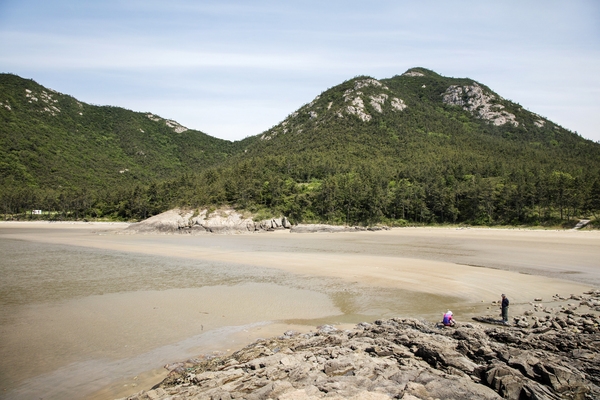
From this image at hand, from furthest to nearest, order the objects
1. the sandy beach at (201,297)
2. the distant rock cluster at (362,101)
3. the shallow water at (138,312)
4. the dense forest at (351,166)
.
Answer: the distant rock cluster at (362,101) → the dense forest at (351,166) → the sandy beach at (201,297) → the shallow water at (138,312)

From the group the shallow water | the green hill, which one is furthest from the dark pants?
the green hill

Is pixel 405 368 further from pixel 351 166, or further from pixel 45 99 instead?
pixel 45 99

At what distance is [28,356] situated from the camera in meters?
10.8

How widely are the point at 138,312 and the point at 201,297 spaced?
338 cm

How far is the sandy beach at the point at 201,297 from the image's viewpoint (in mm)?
10602

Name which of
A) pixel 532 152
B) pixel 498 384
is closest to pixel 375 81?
pixel 532 152

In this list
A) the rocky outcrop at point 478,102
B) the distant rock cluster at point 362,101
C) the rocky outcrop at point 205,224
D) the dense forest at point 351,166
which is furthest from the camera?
the rocky outcrop at point 478,102

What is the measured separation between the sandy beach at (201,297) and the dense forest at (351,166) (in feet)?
119

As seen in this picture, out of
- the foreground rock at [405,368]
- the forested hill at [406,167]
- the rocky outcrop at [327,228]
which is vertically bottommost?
the rocky outcrop at [327,228]

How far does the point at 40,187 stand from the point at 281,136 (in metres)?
91.8

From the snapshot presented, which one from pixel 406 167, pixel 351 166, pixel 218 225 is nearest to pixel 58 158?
pixel 218 225

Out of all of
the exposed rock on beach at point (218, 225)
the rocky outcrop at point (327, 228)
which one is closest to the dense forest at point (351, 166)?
the exposed rock on beach at point (218, 225)

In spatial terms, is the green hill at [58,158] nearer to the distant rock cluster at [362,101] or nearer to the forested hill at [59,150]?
the forested hill at [59,150]

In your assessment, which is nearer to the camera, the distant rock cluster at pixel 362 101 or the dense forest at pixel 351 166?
the dense forest at pixel 351 166
